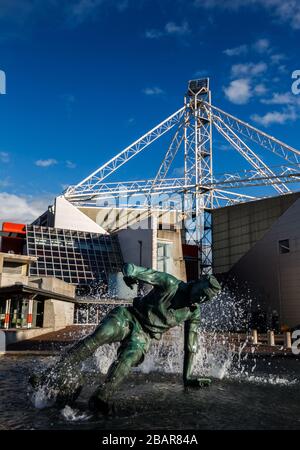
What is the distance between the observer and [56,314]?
30.0 m

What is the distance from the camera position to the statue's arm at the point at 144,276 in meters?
6.73

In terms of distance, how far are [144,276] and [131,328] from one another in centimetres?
92

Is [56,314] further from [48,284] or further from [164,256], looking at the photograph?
[164,256]

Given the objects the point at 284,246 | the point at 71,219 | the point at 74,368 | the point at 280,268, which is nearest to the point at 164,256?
the point at 280,268

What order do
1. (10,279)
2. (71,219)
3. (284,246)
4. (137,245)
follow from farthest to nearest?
(71,219) < (137,245) < (284,246) < (10,279)

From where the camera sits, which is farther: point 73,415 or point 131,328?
point 131,328

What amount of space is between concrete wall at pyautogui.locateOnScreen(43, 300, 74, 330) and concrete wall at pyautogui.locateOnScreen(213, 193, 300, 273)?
91.8 feet

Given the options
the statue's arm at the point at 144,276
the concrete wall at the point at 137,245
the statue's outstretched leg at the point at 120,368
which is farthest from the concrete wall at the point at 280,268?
the statue's outstretched leg at the point at 120,368

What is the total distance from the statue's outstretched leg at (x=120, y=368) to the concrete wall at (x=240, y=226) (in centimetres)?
4463

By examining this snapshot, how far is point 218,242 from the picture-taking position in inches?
2285

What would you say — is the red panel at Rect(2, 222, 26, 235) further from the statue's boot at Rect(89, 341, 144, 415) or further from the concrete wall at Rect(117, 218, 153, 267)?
the statue's boot at Rect(89, 341, 144, 415)

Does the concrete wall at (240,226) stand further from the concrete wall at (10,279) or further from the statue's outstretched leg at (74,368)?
the statue's outstretched leg at (74,368)

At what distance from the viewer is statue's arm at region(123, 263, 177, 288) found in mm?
6734

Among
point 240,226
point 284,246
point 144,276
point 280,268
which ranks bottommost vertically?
point 144,276
